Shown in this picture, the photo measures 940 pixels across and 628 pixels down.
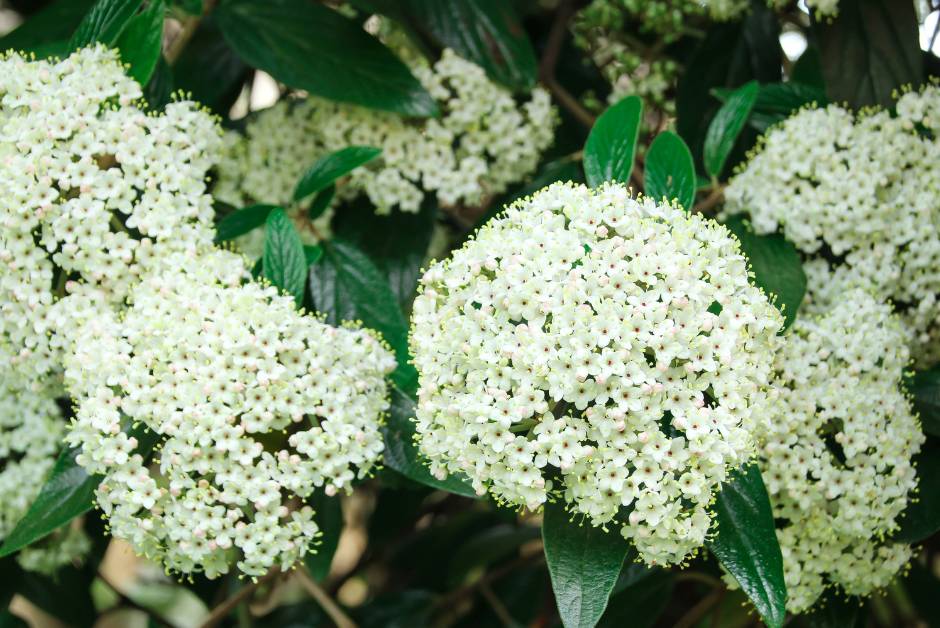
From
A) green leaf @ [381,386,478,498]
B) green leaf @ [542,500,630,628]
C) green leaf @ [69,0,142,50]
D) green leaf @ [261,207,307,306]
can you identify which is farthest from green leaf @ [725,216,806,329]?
green leaf @ [69,0,142,50]

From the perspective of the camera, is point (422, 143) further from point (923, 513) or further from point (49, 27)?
point (923, 513)

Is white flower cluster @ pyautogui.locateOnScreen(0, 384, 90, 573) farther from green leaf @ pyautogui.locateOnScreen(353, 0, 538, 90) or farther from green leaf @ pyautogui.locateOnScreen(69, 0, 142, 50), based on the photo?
green leaf @ pyautogui.locateOnScreen(353, 0, 538, 90)

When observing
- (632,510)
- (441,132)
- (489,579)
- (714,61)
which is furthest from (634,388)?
(489,579)

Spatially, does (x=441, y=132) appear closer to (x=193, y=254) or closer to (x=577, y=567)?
(x=193, y=254)

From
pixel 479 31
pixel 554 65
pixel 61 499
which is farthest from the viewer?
pixel 554 65

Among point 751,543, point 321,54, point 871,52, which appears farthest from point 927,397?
point 321,54

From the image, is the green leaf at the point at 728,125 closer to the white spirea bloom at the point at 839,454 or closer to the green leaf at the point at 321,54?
the white spirea bloom at the point at 839,454
